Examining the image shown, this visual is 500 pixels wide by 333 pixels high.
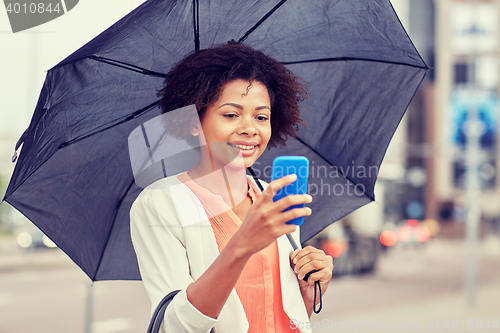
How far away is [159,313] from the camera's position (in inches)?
50.7

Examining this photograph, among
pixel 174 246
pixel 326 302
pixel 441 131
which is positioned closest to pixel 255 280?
pixel 174 246

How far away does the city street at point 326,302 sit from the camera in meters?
7.94

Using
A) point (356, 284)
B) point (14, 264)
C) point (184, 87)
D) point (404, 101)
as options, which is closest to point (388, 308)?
point (356, 284)

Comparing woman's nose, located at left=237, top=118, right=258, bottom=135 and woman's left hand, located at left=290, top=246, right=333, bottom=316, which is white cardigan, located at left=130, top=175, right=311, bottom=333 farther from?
woman's nose, located at left=237, top=118, right=258, bottom=135

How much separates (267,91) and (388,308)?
8382 millimetres

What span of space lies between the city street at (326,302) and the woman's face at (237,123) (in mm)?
5541

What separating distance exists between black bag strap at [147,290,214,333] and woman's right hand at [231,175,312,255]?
34 centimetres

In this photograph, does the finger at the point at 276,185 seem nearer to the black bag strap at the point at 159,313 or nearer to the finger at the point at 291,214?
the finger at the point at 291,214

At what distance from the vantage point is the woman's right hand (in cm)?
103

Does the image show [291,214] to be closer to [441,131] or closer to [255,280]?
[255,280]

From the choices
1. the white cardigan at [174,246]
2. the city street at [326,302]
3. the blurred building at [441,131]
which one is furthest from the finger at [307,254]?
the blurred building at [441,131]

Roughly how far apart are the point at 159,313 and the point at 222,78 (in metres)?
0.74

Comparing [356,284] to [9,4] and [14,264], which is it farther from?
[9,4]

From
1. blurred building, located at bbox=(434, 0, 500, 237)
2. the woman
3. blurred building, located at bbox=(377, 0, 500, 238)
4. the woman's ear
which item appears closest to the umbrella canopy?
the woman
